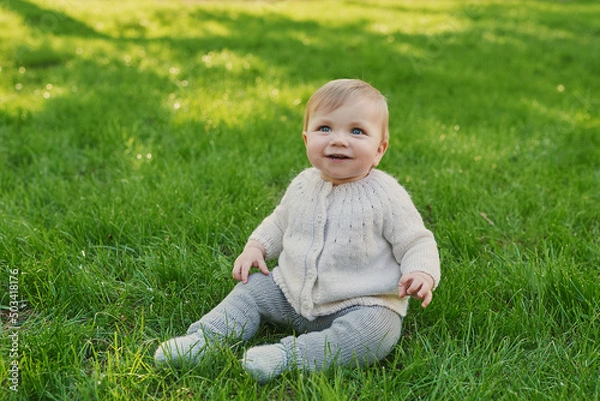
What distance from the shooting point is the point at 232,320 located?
2.10 m

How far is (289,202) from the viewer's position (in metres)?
2.28

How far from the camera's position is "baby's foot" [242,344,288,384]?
6.12 ft

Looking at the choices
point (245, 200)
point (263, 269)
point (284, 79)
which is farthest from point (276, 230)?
point (284, 79)

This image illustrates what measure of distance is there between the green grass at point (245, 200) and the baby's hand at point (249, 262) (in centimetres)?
21

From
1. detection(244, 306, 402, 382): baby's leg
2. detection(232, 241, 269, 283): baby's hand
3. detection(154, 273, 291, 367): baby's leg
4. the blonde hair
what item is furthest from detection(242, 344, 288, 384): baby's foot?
the blonde hair

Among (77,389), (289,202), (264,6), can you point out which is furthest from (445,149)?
(264,6)

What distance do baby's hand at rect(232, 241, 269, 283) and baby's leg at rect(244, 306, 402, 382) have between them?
32cm

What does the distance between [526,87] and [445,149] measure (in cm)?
251

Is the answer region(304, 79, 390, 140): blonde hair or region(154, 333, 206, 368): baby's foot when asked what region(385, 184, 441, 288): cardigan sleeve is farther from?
region(154, 333, 206, 368): baby's foot

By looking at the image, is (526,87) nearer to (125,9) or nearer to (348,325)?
(348,325)

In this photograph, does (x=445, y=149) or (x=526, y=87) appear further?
(x=526, y=87)

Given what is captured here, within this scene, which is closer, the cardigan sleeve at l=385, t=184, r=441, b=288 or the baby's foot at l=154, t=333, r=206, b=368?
the baby's foot at l=154, t=333, r=206, b=368

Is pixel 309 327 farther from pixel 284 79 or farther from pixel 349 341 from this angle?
pixel 284 79

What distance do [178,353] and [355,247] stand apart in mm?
676
